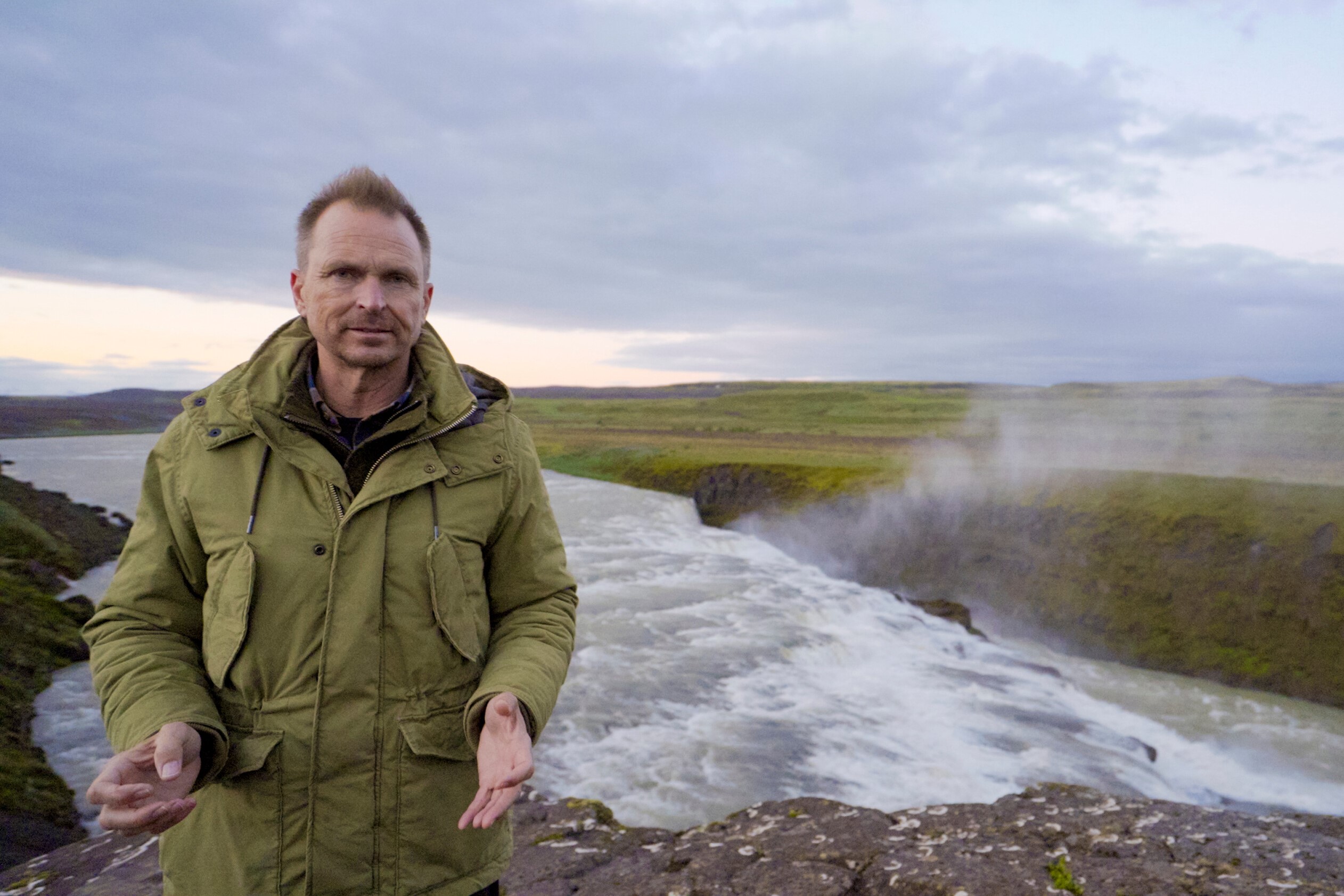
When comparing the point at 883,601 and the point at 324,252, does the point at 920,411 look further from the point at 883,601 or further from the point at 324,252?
the point at 324,252

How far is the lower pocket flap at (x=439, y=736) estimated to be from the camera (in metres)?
2.36

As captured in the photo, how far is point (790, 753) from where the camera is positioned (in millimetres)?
10719

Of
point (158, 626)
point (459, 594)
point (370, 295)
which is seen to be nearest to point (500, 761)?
point (459, 594)

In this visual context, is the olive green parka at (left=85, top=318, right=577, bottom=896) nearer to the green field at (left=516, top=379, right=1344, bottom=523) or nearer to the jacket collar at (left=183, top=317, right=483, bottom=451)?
the jacket collar at (left=183, top=317, right=483, bottom=451)

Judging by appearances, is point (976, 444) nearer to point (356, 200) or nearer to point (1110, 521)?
point (1110, 521)

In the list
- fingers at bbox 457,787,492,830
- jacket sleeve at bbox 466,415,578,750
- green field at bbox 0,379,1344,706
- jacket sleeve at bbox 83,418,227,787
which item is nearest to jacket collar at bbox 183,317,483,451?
jacket sleeve at bbox 83,418,227,787

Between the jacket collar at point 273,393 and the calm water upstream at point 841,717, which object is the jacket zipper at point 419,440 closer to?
the jacket collar at point 273,393

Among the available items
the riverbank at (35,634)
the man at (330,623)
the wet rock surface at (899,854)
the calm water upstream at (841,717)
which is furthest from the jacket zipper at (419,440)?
the calm water upstream at (841,717)

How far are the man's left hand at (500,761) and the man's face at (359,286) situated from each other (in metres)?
1.19

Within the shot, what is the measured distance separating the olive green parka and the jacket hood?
0.03ft

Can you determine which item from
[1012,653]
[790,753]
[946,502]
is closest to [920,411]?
[946,502]

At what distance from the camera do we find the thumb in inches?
78.7

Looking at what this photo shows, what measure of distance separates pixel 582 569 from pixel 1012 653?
10.7 m

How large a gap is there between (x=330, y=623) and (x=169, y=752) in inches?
19.7
